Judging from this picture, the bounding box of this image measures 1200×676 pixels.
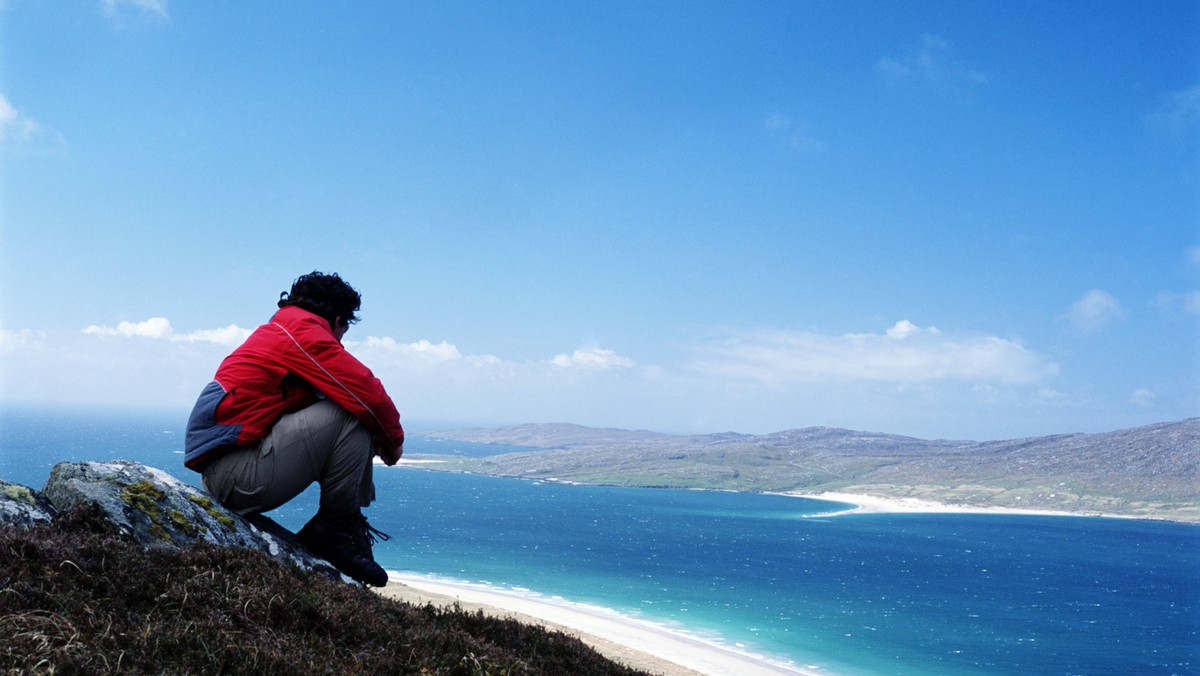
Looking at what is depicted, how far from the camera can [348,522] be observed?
19.9ft

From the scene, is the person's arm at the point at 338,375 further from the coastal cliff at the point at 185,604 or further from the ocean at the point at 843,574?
the ocean at the point at 843,574

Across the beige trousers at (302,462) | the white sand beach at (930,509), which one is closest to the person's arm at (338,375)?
the beige trousers at (302,462)

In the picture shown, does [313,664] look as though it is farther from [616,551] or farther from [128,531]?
[616,551]

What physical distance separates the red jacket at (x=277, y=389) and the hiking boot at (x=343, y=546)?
102 cm

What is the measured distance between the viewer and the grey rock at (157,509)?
16.5 feet

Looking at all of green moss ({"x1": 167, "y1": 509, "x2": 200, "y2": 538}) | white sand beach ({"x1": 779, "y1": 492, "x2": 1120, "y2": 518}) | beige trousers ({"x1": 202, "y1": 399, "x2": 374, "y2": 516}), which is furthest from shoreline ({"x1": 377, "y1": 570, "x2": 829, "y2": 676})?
white sand beach ({"x1": 779, "y1": 492, "x2": 1120, "y2": 518})

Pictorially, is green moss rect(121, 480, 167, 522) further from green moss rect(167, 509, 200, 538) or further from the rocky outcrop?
green moss rect(167, 509, 200, 538)

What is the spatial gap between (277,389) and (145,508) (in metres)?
1.19

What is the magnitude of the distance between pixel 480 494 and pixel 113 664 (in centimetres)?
17583

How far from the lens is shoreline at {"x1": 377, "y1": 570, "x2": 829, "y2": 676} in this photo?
129 ft

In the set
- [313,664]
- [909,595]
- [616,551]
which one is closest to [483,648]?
[313,664]

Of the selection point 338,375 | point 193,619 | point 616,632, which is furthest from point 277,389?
point 616,632

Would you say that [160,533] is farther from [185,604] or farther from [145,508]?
[185,604]

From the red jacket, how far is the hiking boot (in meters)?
1.02
